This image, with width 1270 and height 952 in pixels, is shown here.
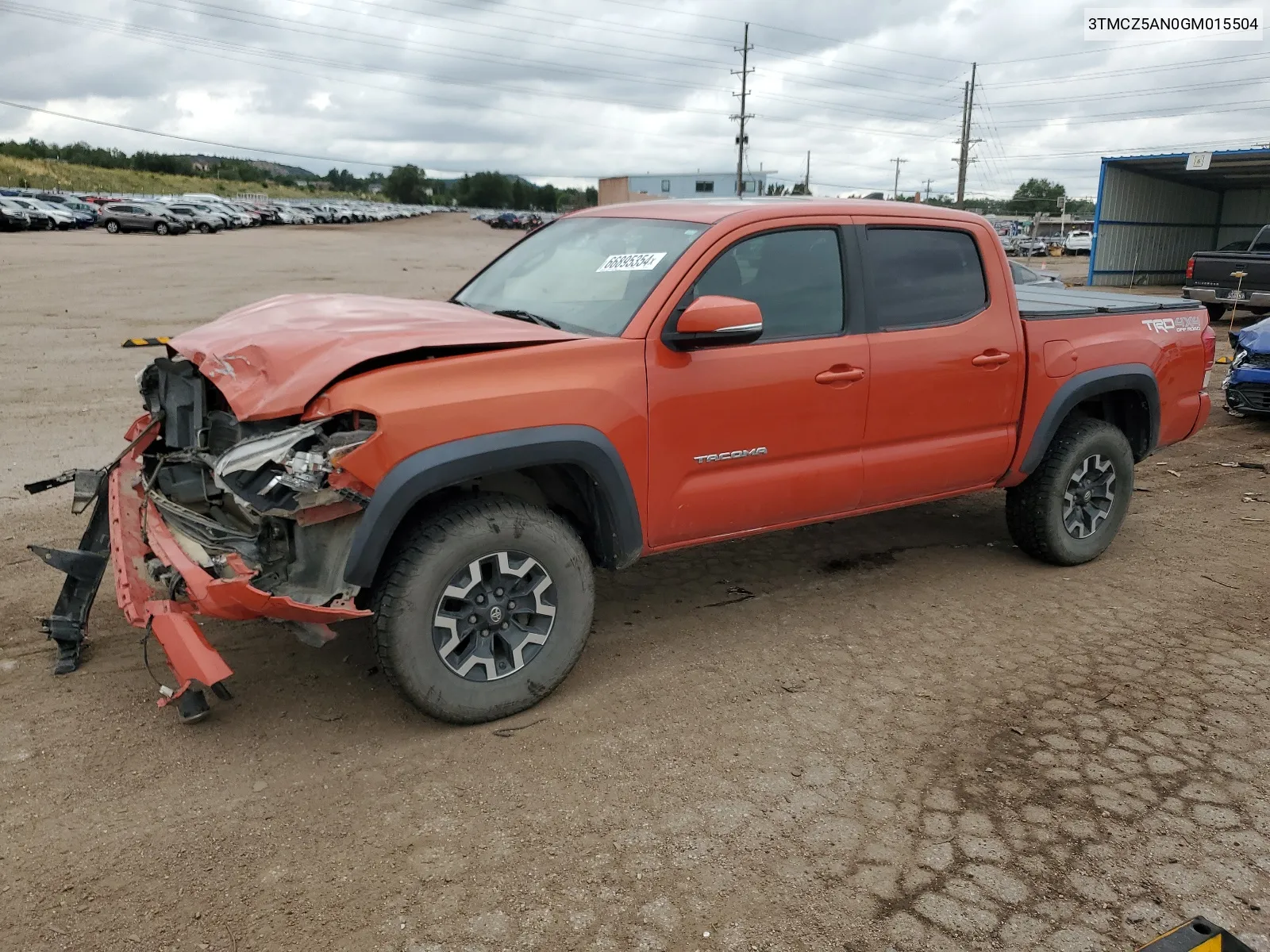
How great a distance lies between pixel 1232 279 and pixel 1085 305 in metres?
14.8

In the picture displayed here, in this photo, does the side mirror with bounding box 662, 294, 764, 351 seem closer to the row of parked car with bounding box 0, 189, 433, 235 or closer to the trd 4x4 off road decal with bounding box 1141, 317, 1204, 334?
the trd 4x4 off road decal with bounding box 1141, 317, 1204, 334

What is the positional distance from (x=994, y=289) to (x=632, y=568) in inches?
92.9

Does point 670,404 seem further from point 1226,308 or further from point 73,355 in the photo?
point 1226,308

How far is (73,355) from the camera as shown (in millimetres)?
10906

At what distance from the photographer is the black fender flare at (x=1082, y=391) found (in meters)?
5.04

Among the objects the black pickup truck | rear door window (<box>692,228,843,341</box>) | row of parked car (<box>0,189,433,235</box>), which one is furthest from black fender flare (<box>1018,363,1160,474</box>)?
row of parked car (<box>0,189,433,235</box>)

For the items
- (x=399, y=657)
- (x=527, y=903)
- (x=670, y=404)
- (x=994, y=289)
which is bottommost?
(x=527, y=903)

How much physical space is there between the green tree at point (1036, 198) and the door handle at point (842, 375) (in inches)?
5039

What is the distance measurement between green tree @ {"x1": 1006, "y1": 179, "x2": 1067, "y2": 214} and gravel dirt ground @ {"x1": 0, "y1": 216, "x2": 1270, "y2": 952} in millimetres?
127806

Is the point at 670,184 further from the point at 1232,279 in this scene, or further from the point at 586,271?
the point at 586,271

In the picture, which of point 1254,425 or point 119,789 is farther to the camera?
point 1254,425

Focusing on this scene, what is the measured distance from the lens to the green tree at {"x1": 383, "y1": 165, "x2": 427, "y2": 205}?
432 feet

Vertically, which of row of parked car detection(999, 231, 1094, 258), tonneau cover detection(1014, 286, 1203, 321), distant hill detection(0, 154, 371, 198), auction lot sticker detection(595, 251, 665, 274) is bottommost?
tonneau cover detection(1014, 286, 1203, 321)

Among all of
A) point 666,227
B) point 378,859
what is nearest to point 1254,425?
point 666,227
